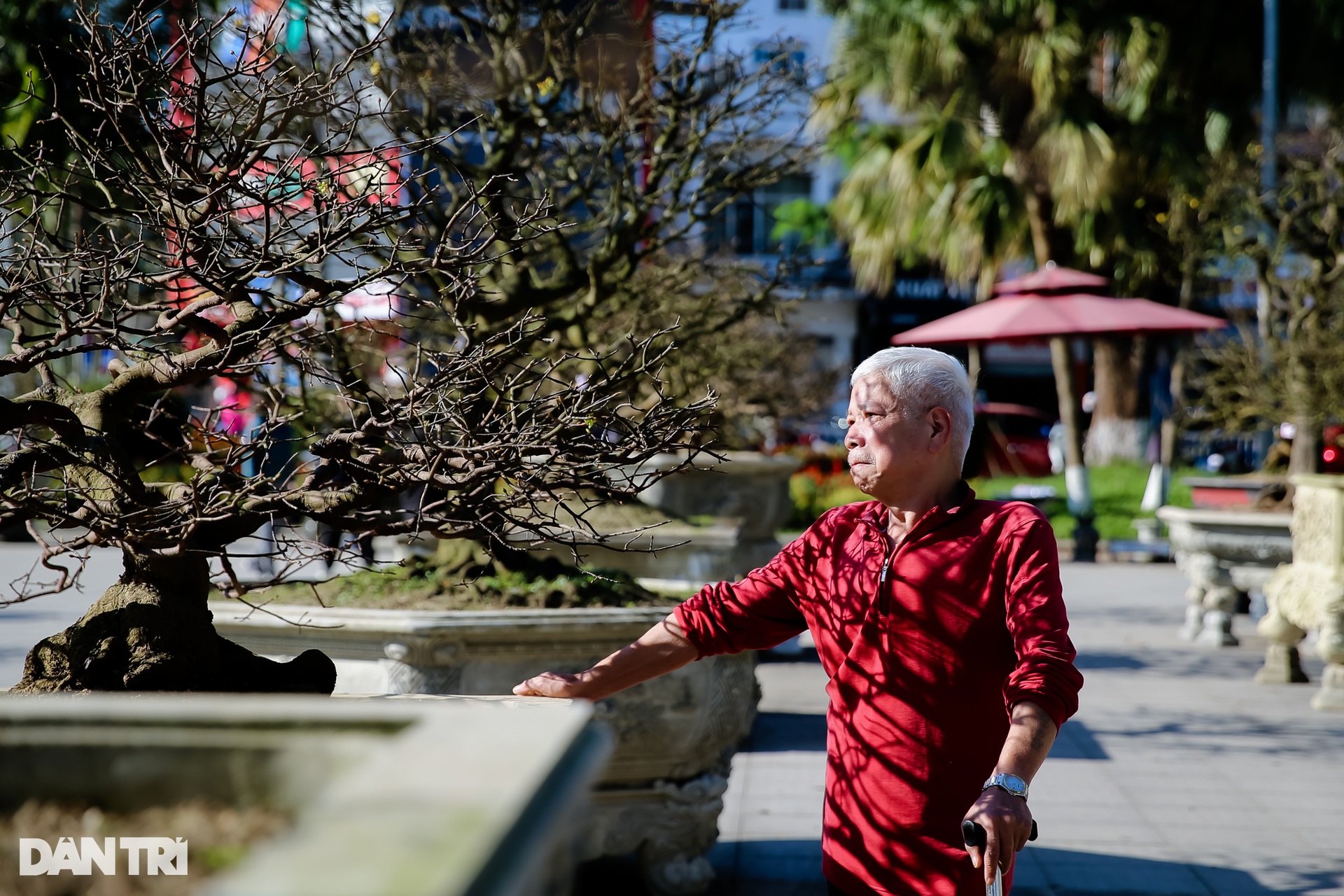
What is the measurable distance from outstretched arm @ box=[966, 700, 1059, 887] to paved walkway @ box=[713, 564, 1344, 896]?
2.50 meters

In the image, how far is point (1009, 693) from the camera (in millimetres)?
2295

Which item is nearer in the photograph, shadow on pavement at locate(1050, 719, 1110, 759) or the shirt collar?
the shirt collar

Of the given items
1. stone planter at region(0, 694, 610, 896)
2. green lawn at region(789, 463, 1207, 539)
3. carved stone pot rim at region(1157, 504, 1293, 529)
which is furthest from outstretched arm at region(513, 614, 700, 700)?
green lawn at region(789, 463, 1207, 539)

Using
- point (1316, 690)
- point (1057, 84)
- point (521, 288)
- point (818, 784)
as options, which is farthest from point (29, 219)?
point (1057, 84)

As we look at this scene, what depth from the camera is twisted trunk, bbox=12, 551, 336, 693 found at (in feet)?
8.46

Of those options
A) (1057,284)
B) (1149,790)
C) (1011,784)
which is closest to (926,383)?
(1011,784)

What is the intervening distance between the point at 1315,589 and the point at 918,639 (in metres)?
6.19

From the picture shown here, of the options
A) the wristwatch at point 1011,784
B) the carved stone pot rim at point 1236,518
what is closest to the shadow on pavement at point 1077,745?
the carved stone pot rim at point 1236,518

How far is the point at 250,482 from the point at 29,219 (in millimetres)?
694

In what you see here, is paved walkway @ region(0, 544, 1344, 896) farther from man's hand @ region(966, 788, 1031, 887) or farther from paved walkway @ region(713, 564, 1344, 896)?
man's hand @ region(966, 788, 1031, 887)

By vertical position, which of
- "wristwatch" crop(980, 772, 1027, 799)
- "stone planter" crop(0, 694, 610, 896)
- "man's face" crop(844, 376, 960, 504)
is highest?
"man's face" crop(844, 376, 960, 504)

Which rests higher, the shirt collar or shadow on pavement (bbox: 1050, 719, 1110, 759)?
the shirt collar

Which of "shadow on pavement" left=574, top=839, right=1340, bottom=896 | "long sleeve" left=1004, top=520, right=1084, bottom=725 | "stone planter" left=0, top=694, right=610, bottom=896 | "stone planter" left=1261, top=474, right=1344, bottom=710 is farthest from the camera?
"stone planter" left=1261, top=474, right=1344, bottom=710

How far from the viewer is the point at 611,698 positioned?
4.02 meters
